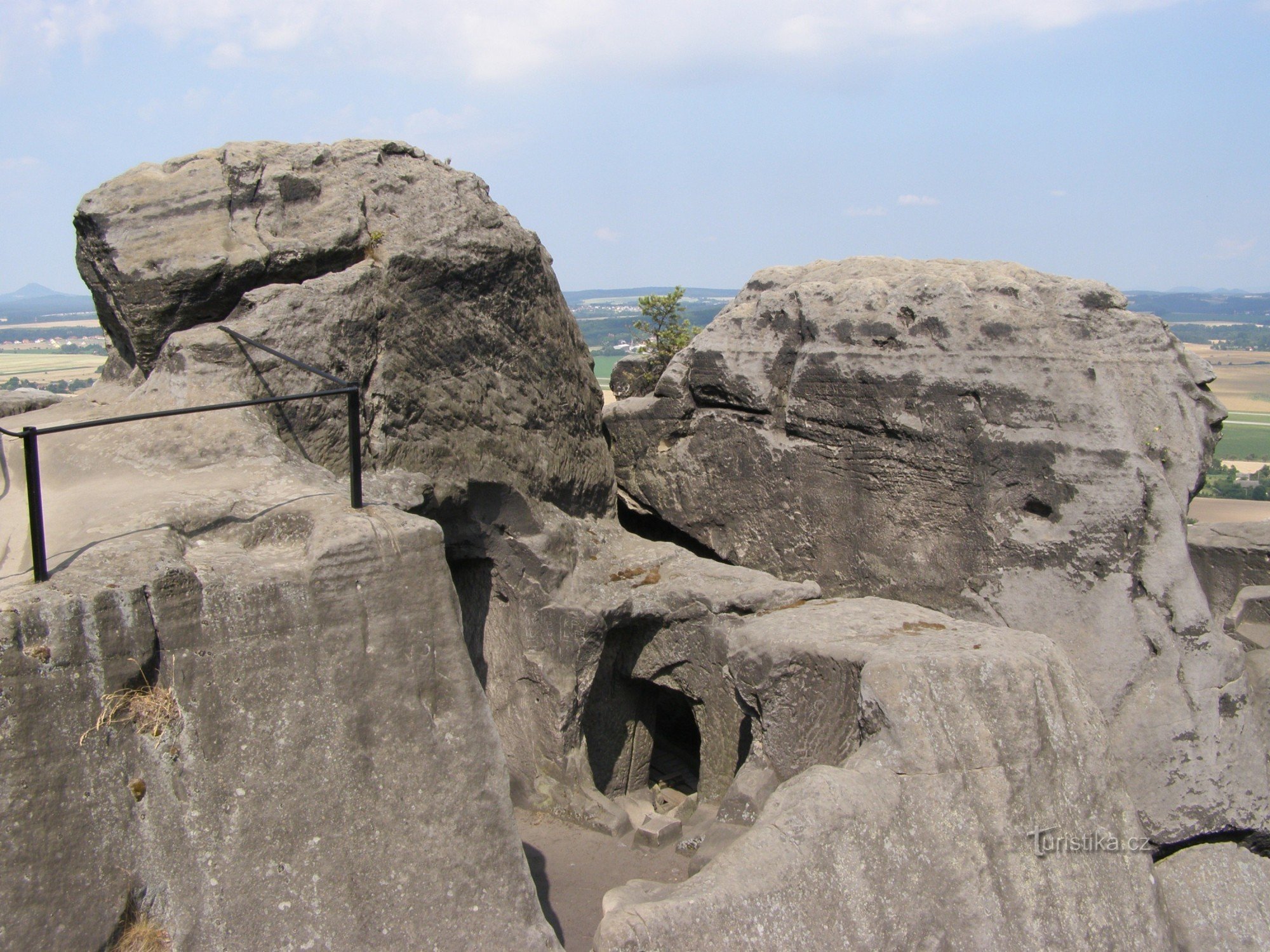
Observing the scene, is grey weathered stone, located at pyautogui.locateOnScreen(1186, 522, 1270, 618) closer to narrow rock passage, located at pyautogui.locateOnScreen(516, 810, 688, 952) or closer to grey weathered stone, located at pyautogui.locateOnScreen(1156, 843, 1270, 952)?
grey weathered stone, located at pyautogui.locateOnScreen(1156, 843, 1270, 952)

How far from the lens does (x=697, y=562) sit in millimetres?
7215

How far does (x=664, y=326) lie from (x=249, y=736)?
11529mm

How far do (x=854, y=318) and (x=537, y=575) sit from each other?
2.77 m

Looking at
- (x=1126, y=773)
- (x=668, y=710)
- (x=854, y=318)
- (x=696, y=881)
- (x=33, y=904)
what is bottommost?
(x=668, y=710)

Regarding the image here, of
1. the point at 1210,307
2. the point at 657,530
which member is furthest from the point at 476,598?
the point at 1210,307

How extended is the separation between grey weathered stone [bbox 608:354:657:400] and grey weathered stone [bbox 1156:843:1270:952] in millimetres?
7463

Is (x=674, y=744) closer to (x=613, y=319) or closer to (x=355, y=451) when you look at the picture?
(x=355, y=451)

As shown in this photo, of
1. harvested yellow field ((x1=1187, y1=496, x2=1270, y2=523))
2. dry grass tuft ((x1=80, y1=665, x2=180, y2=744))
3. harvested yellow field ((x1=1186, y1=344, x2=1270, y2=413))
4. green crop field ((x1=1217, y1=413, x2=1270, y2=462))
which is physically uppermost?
dry grass tuft ((x1=80, y1=665, x2=180, y2=744))

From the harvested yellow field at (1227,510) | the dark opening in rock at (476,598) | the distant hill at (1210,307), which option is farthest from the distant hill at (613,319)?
the distant hill at (1210,307)

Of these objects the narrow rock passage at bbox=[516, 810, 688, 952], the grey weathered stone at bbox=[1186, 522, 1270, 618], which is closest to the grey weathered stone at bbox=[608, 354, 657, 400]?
the grey weathered stone at bbox=[1186, 522, 1270, 618]

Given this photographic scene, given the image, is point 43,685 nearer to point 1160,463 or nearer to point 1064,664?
point 1064,664

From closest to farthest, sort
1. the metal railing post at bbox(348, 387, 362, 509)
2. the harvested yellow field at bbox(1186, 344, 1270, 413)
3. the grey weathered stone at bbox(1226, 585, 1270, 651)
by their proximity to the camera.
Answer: the metal railing post at bbox(348, 387, 362, 509), the grey weathered stone at bbox(1226, 585, 1270, 651), the harvested yellow field at bbox(1186, 344, 1270, 413)

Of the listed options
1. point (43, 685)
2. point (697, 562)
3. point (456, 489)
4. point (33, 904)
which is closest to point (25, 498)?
point (43, 685)

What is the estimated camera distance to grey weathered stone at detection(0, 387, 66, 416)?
6.66 metres
